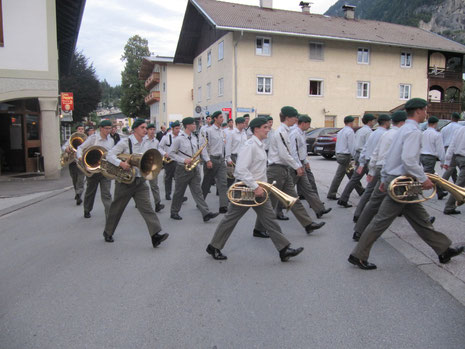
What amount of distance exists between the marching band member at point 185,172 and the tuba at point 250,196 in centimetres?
247

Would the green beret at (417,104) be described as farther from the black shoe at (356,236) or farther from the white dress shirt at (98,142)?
the white dress shirt at (98,142)

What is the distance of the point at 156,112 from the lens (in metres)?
53.8

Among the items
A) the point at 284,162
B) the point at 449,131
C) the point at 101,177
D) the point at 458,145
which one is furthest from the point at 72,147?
the point at 449,131

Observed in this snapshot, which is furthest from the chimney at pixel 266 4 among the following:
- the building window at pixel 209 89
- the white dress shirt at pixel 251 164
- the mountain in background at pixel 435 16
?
the mountain in background at pixel 435 16

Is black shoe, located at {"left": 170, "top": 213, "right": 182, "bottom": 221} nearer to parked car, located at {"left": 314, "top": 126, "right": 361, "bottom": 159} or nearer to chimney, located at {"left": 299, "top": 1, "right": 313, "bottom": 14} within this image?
parked car, located at {"left": 314, "top": 126, "right": 361, "bottom": 159}

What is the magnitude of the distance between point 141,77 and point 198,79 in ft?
77.8

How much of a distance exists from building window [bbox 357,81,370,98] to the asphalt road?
29.8 meters

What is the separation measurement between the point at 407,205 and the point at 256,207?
1775mm

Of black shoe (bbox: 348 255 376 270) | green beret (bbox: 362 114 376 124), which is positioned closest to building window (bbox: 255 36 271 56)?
green beret (bbox: 362 114 376 124)

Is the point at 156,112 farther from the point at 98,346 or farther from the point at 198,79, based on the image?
the point at 98,346

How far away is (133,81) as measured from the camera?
61688mm

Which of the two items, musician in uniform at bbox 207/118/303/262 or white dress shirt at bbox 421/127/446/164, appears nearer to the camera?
musician in uniform at bbox 207/118/303/262

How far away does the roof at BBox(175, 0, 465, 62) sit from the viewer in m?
29.2

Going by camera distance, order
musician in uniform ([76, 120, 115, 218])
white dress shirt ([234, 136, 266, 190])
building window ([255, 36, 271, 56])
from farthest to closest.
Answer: building window ([255, 36, 271, 56])
musician in uniform ([76, 120, 115, 218])
white dress shirt ([234, 136, 266, 190])
